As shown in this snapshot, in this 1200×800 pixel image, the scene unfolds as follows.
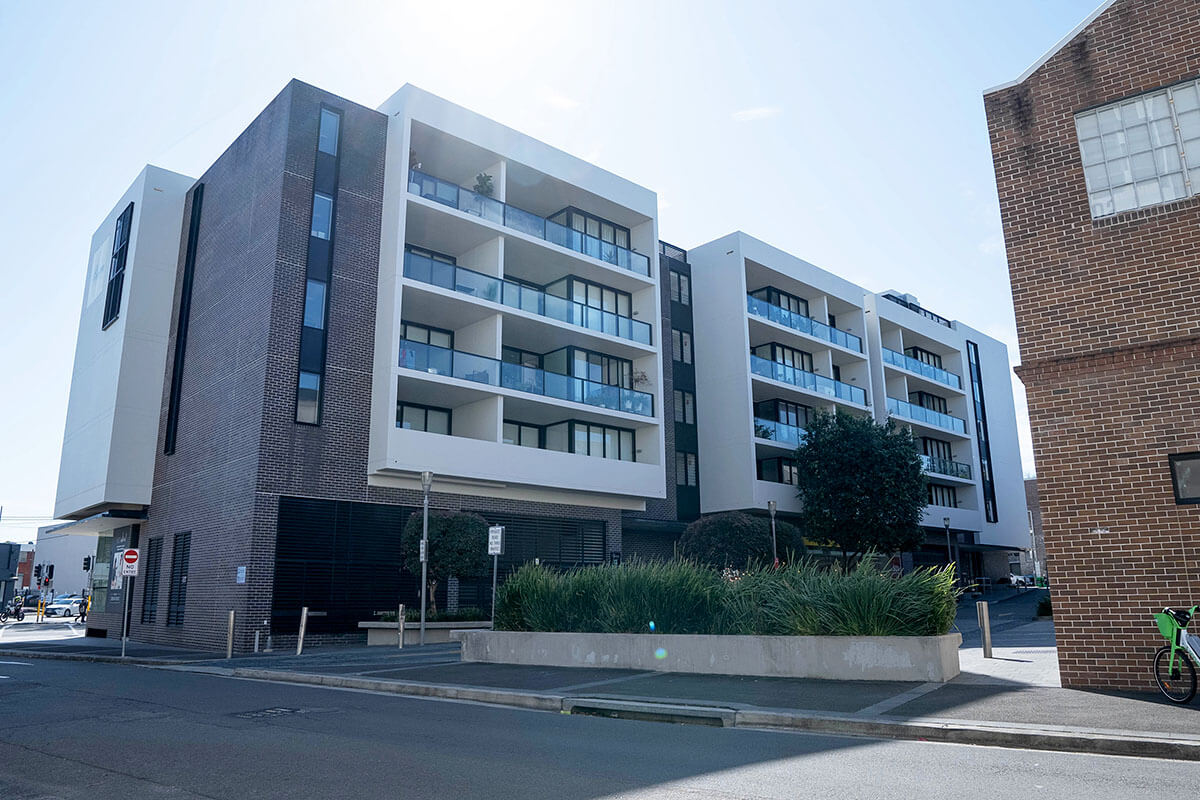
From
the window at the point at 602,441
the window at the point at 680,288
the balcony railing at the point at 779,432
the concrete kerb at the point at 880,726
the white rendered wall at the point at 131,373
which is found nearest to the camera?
the concrete kerb at the point at 880,726

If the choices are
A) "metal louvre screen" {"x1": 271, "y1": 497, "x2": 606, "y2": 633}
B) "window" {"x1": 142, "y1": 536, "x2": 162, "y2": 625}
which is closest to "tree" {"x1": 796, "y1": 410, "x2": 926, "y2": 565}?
"metal louvre screen" {"x1": 271, "y1": 497, "x2": 606, "y2": 633}

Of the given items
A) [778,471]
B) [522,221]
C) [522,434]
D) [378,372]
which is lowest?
[778,471]

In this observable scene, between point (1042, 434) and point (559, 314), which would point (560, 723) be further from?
point (559, 314)

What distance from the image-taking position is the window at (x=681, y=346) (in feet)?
123

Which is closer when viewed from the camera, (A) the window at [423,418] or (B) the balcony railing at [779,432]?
(A) the window at [423,418]

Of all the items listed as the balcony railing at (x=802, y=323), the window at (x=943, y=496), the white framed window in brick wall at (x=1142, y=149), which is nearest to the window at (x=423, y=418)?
the balcony railing at (x=802, y=323)

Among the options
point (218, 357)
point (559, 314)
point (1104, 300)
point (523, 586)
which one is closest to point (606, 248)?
point (559, 314)

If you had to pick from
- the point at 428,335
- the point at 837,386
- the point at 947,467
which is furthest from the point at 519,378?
the point at 947,467

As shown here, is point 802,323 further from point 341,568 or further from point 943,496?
point 341,568

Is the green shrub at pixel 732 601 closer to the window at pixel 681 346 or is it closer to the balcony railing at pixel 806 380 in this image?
the window at pixel 681 346

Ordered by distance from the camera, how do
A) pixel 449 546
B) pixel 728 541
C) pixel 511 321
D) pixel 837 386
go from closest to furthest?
pixel 449 546
pixel 728 541
pixel 511 321
pixel 837 386

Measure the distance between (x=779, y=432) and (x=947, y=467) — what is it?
53.7ft

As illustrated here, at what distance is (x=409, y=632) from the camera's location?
24109 millimetres

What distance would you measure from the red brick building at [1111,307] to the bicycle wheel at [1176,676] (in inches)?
31.6
